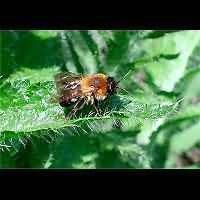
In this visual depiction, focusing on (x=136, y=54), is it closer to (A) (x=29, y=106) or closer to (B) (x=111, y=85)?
(B) (x=111, y=85)

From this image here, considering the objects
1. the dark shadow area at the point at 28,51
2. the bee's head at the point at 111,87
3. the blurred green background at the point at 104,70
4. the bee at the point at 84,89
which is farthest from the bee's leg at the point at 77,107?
the dark shadow area at the point at 28,51

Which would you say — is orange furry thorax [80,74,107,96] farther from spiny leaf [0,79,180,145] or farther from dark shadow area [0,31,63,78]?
→ dark shadow area [0,31,63,78]

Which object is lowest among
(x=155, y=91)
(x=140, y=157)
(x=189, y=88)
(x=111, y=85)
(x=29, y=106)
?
(x=29, y=106)

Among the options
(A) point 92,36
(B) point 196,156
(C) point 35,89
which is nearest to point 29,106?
(C) point 35,89

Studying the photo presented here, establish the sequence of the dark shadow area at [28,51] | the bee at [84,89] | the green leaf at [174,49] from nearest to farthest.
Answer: the bee at [84,89] < the dark shadow area at [28,51] < the green leaf at [174,49]

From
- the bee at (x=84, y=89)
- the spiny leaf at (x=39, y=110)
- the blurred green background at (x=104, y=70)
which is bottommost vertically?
the spiny leaf at (x=39, y=110)

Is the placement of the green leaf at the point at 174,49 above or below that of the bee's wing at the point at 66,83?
above

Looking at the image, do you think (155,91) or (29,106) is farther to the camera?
(155,91)

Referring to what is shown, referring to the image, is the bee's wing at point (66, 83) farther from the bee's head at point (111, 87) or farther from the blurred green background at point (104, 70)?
the blurred green background at point (104, 70)

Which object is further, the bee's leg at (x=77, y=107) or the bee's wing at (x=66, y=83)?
the bee's wing at (x=66, y=83)
